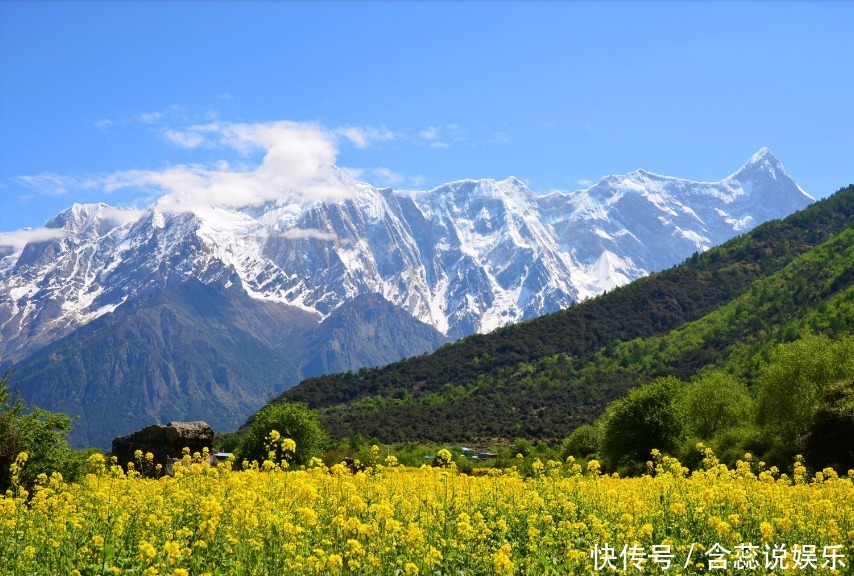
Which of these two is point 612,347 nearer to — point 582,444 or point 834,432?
point 582,444

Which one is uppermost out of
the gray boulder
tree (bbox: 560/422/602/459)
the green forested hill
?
the green forested hill

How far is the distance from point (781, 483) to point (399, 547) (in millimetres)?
10436

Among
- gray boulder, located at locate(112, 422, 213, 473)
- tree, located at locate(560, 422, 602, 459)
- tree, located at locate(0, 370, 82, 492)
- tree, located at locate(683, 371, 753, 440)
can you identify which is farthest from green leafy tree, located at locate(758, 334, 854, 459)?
tree, located at locate(0, 370, 82, 492)

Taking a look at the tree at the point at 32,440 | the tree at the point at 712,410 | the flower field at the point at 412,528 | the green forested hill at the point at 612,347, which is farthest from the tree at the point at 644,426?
the green forested hill at the point at 612,347

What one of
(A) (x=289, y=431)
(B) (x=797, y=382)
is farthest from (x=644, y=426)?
(A) (x=289, y=431)

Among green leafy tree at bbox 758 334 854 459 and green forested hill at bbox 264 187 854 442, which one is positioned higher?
green forested hill at bbox 264 187 854 442

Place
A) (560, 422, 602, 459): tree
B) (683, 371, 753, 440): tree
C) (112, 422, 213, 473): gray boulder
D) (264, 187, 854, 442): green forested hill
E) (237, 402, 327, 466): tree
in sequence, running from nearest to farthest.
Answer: (112, 422, 213, 473): gray boulder, (237, 402, 327, 466): tree, (683, 371, 753, 440): tree, (560, 422, 602, 459): tree, (264, 187, 854, 442): green forested hill

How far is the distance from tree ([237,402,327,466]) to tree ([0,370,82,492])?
1943 centimetres

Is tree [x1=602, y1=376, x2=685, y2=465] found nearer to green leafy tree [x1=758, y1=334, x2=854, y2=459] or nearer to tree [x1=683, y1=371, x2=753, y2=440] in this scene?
tree [x1=683, y1=371, x2=753, y2=440]

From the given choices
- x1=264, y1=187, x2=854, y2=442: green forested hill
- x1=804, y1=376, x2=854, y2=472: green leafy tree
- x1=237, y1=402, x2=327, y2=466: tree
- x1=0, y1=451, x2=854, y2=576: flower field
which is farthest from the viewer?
x1=264, y1=187, x2=854, y2=442: green forested hill

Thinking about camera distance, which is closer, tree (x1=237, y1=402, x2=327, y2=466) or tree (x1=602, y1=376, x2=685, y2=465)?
tree (x1=237, y1=402, x2=327, y2=466)

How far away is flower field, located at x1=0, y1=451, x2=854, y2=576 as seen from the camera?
9.82 m

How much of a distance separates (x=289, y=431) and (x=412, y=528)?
4445 cm

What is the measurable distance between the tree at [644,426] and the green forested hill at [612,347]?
48693 mm
